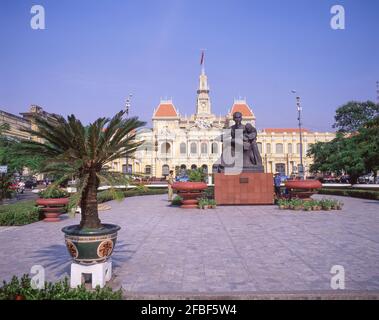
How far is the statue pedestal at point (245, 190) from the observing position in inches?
606

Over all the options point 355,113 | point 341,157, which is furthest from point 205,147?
point 341,157

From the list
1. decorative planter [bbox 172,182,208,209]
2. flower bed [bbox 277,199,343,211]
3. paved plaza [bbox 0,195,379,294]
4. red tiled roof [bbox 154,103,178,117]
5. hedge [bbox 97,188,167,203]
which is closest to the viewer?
paved plaza [bbox 0,195,379,294]

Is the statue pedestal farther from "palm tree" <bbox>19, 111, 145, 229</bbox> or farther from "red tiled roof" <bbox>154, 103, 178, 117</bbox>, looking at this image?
"red tiled roof" <bbox>154, 103, 178, 117</bbox>

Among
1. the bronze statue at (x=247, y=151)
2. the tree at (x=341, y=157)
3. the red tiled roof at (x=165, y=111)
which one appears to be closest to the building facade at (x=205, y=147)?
the red tiled roof at (x=165, y=111)

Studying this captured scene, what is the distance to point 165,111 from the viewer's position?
304 feet

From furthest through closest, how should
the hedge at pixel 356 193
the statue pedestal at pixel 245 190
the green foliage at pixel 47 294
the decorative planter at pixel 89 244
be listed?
the hedge at pixel 356 193 < the statue pedestal at pixel 245 190 < the decorative planter at pixel 89 244 < the green foliage at pixel 47 294

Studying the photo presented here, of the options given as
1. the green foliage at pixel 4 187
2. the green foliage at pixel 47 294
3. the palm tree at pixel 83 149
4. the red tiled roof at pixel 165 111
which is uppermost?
the red tiled roof at pixel 165 111

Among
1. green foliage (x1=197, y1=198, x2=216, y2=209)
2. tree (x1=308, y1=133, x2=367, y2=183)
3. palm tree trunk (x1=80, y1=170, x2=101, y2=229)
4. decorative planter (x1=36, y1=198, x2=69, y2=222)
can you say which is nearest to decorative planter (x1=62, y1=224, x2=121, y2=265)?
palm tree trunk (x1=80, y1=170, x2=101, y2=229)

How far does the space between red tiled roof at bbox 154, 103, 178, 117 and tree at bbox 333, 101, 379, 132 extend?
53.1 meters

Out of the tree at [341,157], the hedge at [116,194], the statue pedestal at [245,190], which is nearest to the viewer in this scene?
the hedge at [116,194]

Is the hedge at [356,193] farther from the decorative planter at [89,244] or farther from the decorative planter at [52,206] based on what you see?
the decorative planter at [89,244]

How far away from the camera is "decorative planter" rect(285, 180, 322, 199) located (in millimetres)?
14906
